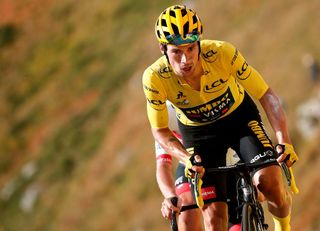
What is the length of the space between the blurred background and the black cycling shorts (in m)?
20.0

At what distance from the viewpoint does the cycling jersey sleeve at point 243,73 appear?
1082cm

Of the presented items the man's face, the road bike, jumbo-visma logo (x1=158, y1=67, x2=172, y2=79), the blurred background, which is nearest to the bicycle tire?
the road bike

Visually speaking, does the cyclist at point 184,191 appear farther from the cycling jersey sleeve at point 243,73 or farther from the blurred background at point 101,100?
the blurred background at point 101,100

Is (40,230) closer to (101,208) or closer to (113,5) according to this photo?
(101,208)

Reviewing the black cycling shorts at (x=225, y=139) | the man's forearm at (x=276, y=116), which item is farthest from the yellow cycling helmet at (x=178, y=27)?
the black cycling shorts at (x=225, y=139)

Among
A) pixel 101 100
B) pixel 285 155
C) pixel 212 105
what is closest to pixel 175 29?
pixel 212 105

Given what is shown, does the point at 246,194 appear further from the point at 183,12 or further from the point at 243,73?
the point at 183,12

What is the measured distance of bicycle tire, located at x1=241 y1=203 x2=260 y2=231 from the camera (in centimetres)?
1024

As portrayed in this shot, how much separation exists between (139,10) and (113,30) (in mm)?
2622

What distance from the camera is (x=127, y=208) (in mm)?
44562

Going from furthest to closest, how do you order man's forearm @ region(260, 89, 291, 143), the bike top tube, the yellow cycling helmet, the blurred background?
the blurred background < man's forearm @ region(260, 89, 291, 143) < the yellow cycling helmet < the bike top tube

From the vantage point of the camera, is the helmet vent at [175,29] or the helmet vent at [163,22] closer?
the helmet vent at [175,29]

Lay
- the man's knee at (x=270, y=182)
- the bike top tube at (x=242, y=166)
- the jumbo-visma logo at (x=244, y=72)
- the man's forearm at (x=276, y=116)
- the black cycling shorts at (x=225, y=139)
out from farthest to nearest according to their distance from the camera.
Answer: the black cycling shorts at (x=225, y=139), the jumbo-visma logo at (x=244, y=72), the man's knee at (x=270, y=182), the man's forearm at (x=276, y=116), the bike top tube at (x=242, y=166)

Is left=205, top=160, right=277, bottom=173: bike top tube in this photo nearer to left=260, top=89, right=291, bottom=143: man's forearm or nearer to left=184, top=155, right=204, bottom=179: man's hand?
left=184, top=155, right=204, bottom=179: man's hand
